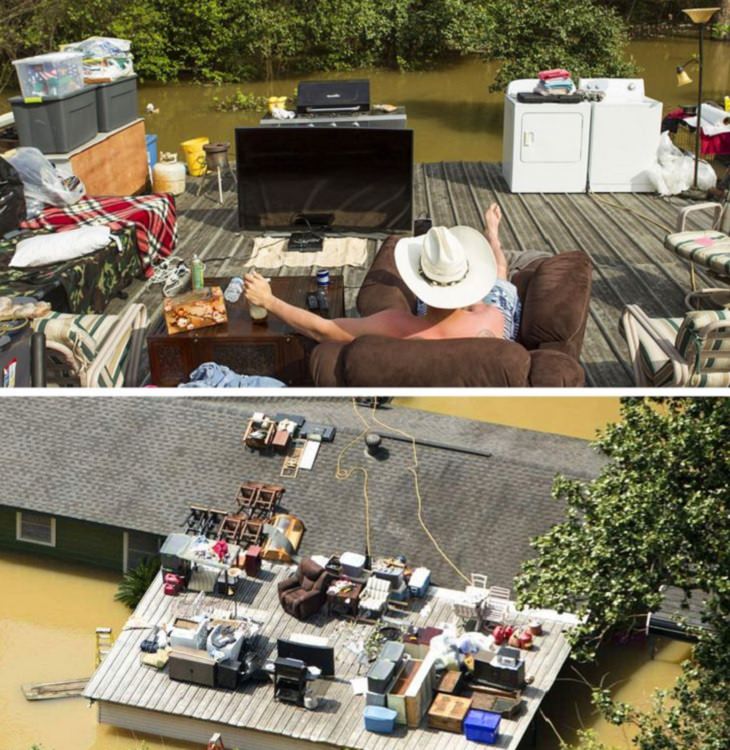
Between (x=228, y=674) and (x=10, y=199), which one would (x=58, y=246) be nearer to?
(x=10, y=199)

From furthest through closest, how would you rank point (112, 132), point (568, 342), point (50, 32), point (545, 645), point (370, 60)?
point (545, 645) < point (370, 60) < point (50, 32) < point (112, 132) < point (568, 342)

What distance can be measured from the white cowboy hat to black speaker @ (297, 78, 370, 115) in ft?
17.1

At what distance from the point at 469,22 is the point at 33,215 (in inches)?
190

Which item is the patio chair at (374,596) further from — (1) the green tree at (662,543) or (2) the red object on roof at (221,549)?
(1) the green tree at (662,543)

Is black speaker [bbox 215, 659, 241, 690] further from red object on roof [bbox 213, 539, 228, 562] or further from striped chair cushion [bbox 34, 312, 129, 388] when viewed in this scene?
striped chair cushion [bbox 34, 312, 129, 388]

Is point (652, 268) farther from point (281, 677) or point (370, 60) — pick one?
point (281, 677)

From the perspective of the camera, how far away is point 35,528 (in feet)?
54.9

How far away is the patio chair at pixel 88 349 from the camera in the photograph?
4660 mm

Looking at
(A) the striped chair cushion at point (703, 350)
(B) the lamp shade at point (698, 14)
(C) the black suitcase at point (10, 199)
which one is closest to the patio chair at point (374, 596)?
(B) the lamp shade at point (698, 14)

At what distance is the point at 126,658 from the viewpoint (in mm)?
13992

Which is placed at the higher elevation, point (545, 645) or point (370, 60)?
point (370, 60)

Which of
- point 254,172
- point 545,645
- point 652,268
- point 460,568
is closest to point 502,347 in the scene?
point 652,268

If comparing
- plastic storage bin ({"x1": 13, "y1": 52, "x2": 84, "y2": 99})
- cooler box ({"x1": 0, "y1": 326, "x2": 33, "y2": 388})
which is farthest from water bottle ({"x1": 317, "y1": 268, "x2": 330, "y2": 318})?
plastic storage bin ({"x1": 13, "y1": 52, "x2": 84, "y2": 99})

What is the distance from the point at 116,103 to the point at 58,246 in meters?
2.85
